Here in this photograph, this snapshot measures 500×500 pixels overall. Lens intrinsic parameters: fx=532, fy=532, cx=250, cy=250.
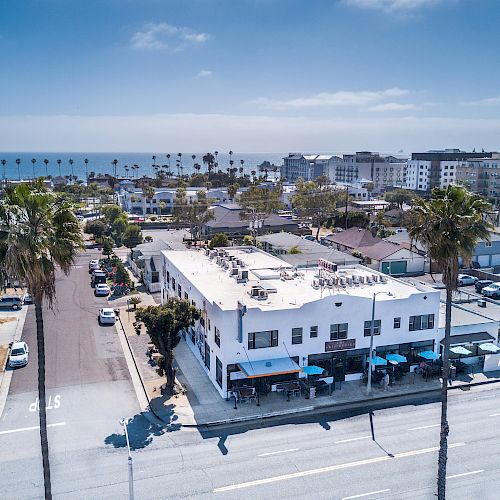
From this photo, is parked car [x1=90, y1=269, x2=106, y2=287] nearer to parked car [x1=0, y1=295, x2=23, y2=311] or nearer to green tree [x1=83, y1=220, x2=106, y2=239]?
parked car [x1=0, y1=295, x2=23, y2=311]

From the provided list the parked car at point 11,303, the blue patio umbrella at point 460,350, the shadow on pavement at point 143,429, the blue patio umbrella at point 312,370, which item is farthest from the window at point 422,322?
Answer: the parked car at point 11,303

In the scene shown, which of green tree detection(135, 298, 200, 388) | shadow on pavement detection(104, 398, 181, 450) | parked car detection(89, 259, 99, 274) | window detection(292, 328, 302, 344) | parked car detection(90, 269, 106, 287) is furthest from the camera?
parked car detection(89, 259, 99, 274)

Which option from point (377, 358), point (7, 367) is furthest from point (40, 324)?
point (377, 358)

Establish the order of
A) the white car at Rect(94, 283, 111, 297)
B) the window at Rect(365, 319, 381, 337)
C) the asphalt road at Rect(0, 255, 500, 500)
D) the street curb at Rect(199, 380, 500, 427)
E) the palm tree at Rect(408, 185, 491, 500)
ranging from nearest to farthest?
the palm tree at Rect(408, 185, 491, 500)
the asphalt road at Rect(0, 255, 500, 500)
the street curb at Rect(199, 380, 500, 427)
the window at Rect(365, 319, 381, 337)
the white car at Rect(94, 283, 111, 297)

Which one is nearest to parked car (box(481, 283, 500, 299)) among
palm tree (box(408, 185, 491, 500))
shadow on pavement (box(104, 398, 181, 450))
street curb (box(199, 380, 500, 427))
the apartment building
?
street curb (box(199, 380, 500, 427))

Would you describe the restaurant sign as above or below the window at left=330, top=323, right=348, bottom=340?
below

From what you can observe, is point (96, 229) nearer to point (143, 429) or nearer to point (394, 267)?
point (394, 267)

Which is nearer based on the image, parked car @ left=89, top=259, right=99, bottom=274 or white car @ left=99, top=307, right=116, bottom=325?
white car @ left=99, top=307, right=116, bottom=325

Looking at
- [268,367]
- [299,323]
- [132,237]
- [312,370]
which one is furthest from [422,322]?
[132,237]
